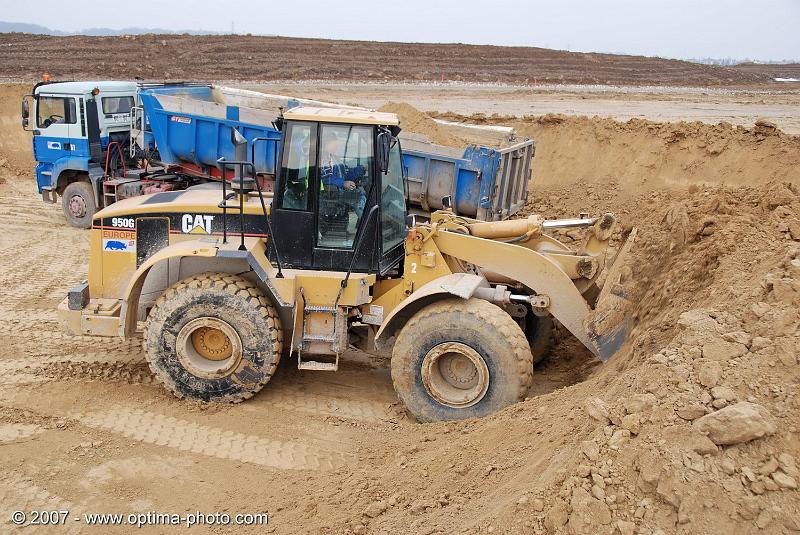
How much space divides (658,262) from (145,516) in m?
4.54

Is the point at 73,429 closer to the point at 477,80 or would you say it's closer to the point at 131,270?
the point at 131,270

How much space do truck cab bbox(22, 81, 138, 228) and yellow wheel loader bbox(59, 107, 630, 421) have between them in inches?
314

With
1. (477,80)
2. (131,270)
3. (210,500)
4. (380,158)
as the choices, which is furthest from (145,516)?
(477,80)

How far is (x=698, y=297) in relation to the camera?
564cm

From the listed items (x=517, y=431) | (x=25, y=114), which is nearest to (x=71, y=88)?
(x=25, y=114)

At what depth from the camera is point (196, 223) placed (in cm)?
687

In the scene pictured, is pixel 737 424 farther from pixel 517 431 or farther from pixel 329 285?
pixel 329 285

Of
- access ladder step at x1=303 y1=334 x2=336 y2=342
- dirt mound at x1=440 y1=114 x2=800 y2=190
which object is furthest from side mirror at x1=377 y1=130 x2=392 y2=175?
dirt mound at x1=440 y1=114 x2=800 y2=190

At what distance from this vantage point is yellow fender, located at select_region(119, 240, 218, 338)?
6.50m

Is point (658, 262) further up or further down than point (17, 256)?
further up

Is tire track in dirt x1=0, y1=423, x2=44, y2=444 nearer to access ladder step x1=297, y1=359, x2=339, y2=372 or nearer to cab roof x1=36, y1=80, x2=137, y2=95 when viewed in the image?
access ladder step x1=297, y1=359, x2=339, y2=372

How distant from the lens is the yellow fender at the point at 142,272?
21.3 ft

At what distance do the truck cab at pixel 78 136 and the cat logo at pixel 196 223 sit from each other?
8.35 meters

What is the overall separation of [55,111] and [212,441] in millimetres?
10413
